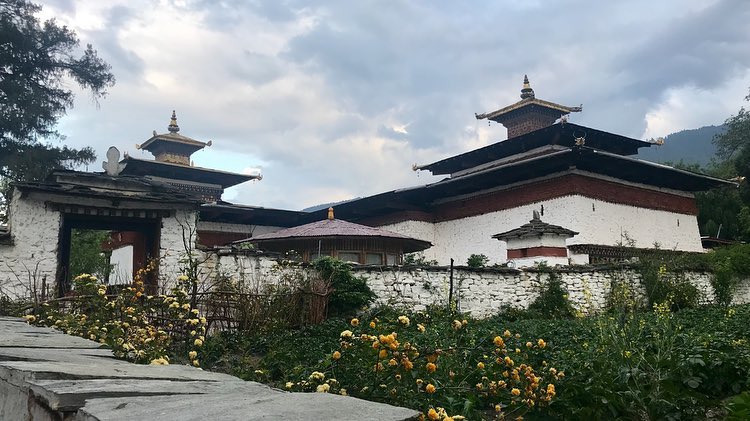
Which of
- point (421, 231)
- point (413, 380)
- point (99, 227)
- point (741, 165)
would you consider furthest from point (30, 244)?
point (741, 165)

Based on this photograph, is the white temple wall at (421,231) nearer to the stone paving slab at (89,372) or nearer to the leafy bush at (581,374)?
the leafy bush at (581,374)

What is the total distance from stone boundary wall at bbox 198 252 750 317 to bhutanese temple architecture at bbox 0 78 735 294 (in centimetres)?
112

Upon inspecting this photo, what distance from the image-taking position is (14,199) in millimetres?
14172

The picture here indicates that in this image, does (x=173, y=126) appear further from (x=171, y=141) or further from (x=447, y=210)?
(x=447, y=210)

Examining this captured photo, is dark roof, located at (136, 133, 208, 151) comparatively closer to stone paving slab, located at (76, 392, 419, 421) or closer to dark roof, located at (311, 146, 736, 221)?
dark roof, located at (311, 146, 736, 221)

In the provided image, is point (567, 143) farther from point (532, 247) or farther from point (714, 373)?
point (714, 373)

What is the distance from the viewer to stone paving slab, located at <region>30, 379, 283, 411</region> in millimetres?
1912

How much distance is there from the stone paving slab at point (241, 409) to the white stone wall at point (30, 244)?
13.5m

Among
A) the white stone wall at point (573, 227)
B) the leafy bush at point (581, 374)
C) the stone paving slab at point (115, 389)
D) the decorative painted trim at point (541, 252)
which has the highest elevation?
the white stone wall at point (573, 227)

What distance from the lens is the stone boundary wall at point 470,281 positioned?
12.6 metres

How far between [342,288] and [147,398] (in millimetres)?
9484

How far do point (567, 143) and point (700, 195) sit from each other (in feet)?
40.2

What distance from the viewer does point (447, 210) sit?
968 inches

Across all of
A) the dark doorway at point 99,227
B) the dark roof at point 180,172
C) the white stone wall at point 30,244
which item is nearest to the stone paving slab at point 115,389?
the dark doorway at point 99,227
